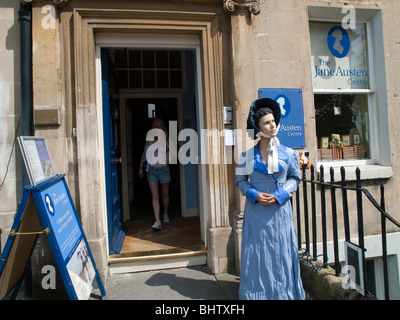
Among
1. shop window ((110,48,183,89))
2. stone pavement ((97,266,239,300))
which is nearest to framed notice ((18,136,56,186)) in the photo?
stone pavement ((97,266,239,300))

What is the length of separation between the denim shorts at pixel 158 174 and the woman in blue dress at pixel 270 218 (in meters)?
2.47

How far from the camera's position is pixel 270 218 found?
2561 mm

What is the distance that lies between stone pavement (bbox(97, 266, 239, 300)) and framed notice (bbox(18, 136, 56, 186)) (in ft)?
4.80

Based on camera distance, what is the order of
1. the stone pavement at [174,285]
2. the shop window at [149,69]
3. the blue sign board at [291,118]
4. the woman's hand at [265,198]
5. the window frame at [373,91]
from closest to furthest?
the woman's hand at [265,198] → the stone pavement at [174,285] → the blue sign board at [291,118] → the window frame at [373,91] → the shop window at [149,69]

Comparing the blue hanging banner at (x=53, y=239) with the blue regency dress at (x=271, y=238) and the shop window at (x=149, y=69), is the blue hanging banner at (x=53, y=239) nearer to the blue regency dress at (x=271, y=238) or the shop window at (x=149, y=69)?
the blue regency dress at (x=271, y=238)

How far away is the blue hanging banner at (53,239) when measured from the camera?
2322mm

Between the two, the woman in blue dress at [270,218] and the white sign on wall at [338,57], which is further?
the white sign on wall at [338,57]

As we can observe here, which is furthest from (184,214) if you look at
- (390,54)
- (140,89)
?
(390,54)

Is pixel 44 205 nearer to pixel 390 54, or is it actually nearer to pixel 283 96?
pixel 283 96

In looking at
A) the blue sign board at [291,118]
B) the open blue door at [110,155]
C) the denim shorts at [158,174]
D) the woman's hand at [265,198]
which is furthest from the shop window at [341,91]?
the open blue door at [110,155]

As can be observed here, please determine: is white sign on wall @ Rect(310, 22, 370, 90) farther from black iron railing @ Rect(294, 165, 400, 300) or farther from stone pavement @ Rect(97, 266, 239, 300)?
stone pavement @ Rect(97, 266, 239, 300)

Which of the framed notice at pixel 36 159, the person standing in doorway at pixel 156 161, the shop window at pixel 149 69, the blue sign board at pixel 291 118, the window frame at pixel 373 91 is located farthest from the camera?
the shop window at pixel 149 69

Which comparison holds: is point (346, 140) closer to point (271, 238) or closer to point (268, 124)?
point (268, 124)

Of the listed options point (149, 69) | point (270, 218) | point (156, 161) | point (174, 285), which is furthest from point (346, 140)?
point (149, 69)
